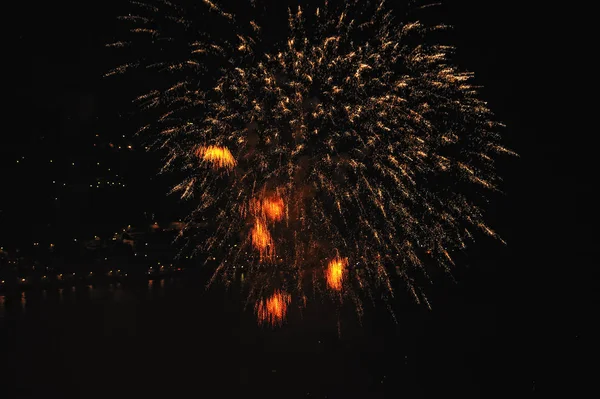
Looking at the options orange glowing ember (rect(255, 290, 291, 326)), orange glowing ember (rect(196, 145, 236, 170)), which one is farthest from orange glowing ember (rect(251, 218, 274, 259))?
orange glowing ember (rect(196, 145, 236, 170))

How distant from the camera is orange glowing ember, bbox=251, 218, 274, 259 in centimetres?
1312

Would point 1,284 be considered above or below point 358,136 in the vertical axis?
above

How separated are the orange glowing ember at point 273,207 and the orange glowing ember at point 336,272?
7.23 feet

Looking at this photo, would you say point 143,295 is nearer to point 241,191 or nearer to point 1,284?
point 1,284

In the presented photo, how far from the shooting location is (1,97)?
49.7 feet

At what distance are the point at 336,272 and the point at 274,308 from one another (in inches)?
77.5

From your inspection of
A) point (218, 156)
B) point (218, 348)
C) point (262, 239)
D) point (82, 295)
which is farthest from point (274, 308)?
point (82, 295)

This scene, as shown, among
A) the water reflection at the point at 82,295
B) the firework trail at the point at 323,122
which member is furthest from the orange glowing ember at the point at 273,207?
the water reflection at the point at 82,295

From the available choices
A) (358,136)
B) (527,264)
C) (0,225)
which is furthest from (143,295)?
(527,264)

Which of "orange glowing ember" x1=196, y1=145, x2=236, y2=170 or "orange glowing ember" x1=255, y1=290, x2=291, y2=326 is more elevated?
"orange glowing ember" x1=196, y1=145, x2=236, y2=170

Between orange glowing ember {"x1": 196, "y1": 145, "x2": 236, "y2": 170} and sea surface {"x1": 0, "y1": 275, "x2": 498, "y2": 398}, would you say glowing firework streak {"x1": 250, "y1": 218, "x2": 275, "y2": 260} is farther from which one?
sea surface {"x1": 0, "y1": 275, "x2": 498, "y2": 398}

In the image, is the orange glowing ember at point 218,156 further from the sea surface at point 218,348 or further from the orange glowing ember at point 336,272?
the sea surface at point 218,348

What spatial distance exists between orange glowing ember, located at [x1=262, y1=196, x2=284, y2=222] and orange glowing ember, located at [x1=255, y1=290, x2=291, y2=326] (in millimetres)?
2840

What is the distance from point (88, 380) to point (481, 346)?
8.91 meters
